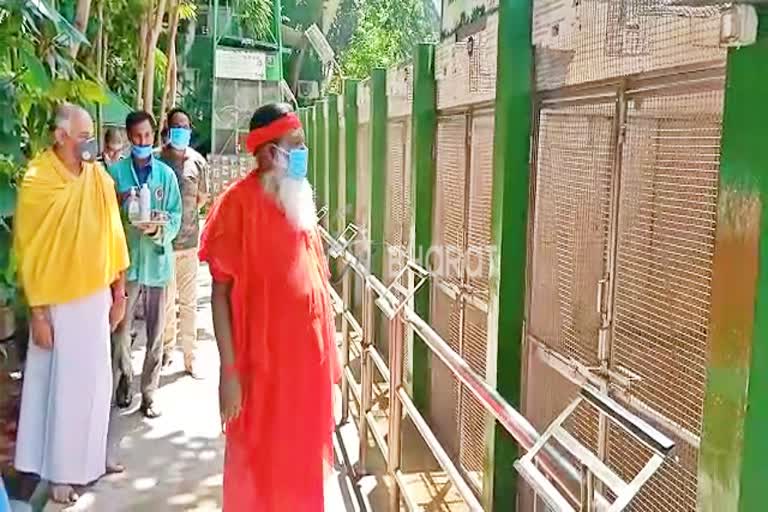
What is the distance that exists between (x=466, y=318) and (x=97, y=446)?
1.76 metres

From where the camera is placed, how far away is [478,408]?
321cm

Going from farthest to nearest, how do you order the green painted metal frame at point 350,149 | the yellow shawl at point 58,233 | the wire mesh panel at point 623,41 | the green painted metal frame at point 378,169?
the green painted metal frame at point 350,149 < the green painted metal frame at point 378,169 < the yellow shawl at point 58,233 < the wire mesh panel at point 623,41

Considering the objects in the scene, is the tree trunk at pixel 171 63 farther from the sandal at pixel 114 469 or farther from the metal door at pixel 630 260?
the metal door at pixel 630 260

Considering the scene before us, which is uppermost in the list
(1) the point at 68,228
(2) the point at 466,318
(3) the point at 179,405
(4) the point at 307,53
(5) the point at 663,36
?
(4) the point at 307,53

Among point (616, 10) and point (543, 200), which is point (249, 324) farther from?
point (616, 10)

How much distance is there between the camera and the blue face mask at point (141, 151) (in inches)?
184

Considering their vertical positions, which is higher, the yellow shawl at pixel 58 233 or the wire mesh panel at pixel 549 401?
the yellow shawl at pixel 58 233

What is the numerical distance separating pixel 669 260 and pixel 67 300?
255cm

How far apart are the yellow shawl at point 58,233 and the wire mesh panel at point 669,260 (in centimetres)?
232

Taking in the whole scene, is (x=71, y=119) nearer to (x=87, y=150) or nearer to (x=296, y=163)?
(x=87, y=150)

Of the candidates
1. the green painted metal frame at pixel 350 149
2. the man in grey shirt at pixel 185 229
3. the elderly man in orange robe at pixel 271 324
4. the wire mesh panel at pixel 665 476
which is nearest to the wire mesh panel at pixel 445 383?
the elderly man in orange robe at pixel 271 324

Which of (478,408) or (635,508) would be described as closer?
(635,508)

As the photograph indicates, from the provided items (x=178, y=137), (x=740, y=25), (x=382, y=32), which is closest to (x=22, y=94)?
(x=178, y=137)

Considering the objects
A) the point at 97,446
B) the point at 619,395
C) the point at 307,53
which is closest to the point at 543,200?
the point at 619,395
